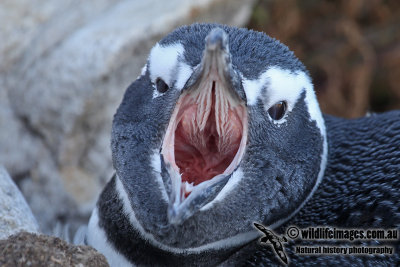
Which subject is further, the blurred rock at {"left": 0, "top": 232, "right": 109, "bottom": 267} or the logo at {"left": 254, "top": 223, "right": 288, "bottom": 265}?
the logo at {"left": 254, "top": 223, "right": 288, "bottom": 265}

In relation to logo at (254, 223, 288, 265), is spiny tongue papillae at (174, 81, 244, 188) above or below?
above

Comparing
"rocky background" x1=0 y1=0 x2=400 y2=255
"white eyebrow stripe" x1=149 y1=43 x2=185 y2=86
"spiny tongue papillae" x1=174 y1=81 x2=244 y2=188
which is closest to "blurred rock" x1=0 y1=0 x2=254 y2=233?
"rocky background" x1=0 y1=0 x2=400 y2=255

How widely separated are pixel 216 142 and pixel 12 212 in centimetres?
63

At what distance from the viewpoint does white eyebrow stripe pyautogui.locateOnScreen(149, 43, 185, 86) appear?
60.7 inches

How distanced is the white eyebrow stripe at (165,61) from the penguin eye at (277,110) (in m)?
0.26

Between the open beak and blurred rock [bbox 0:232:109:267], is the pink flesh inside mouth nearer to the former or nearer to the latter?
the open beak

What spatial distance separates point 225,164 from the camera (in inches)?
61.6

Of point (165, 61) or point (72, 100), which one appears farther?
point (72, 100)

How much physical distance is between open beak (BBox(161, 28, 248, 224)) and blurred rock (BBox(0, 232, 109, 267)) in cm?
23

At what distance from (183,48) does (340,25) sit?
2.35 meters

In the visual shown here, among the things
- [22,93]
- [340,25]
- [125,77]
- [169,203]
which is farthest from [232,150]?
[340,25]

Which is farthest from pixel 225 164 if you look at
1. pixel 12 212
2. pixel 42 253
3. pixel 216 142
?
pixel 12 212

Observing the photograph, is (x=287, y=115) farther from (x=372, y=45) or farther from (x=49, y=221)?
(x=372, y=45)

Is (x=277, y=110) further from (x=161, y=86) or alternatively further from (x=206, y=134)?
(x=161, y=86)
